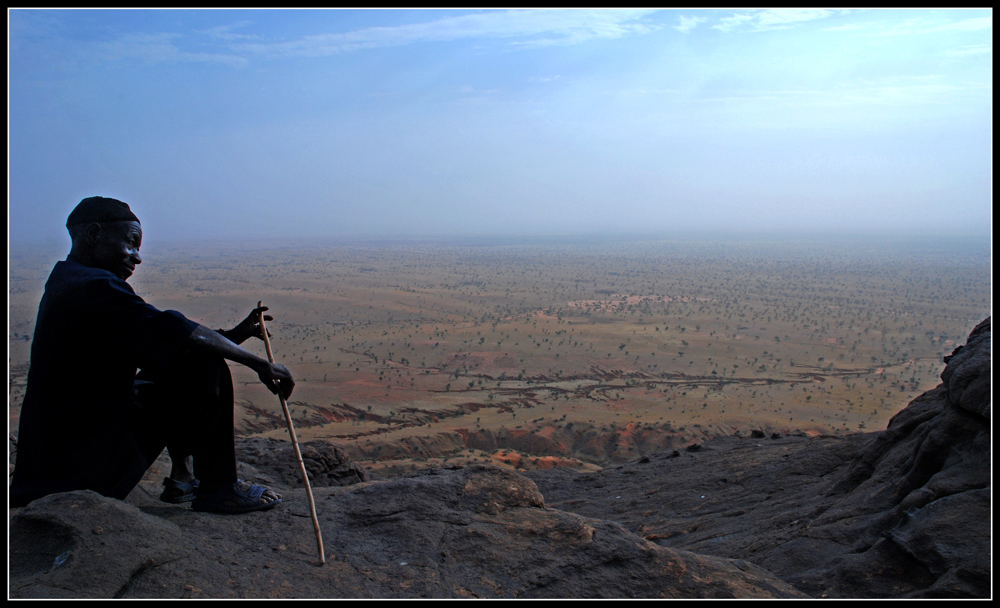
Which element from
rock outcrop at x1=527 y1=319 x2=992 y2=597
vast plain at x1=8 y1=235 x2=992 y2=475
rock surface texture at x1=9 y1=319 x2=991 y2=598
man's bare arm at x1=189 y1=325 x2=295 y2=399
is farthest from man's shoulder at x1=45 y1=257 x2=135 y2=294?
rock outcrop at x1=527 y1=319 x2=992 y2=597

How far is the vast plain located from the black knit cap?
1.66m

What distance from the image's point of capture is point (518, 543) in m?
3.75

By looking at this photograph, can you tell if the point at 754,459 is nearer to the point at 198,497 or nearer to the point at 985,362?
the point at 985,362

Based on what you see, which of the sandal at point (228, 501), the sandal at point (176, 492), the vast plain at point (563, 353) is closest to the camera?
the sandal at point (228, 501)

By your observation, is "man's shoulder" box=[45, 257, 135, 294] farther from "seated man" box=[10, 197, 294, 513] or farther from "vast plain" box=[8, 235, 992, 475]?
"vast plain" box=[8, 235, 992, 475]

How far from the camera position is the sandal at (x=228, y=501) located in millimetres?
3869

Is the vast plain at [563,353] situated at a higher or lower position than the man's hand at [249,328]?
lower

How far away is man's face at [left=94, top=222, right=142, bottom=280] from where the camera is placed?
12.1 ft

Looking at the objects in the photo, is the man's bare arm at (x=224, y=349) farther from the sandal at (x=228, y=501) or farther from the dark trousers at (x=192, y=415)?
the sandal at (x=228, y=501)

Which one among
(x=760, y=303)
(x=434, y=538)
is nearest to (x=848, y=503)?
(x=434, y=538)

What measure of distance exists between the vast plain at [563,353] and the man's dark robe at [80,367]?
1.67 m

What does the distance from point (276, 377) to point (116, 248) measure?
4.27 ft

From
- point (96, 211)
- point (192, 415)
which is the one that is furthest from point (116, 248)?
point (192, 415)

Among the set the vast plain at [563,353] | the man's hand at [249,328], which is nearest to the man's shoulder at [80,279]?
the man's hand at [249,328]
